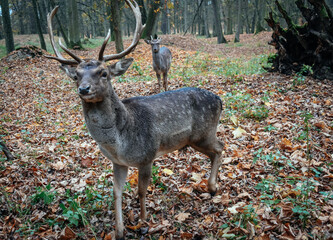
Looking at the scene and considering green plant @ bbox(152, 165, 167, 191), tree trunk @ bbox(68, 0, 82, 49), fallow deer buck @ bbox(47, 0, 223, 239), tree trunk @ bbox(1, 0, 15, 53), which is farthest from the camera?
tree trunk @ bbox(68, 0, 82, 49)

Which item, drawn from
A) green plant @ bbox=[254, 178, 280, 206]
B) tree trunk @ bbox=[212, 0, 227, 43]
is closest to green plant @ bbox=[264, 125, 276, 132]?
green plant @ bbox=[254, 178, 280, 206]

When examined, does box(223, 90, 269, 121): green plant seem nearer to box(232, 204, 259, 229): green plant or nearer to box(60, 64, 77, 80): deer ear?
box(232, 204, 259, 229): green plant

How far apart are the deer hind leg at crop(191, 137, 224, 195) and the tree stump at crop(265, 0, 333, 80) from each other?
5.52 meters

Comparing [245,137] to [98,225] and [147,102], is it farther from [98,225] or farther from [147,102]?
[98,225]

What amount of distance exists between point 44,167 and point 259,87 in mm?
6634

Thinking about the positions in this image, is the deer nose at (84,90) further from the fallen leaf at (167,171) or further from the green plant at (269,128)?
the green plant at (269,128)

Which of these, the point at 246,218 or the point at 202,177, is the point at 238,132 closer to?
the point at 202,177

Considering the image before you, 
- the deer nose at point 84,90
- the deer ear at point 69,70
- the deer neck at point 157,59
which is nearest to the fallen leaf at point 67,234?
the deer nose at point 84,90

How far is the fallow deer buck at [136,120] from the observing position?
3080mm

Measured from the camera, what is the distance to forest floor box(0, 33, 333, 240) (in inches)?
131

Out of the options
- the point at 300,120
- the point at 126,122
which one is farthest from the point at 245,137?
the point at 126,122

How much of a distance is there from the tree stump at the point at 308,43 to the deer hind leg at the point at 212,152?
552 centimetres

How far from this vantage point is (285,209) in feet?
10.8

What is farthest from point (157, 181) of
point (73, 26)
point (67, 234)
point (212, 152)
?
point (73, 26)
